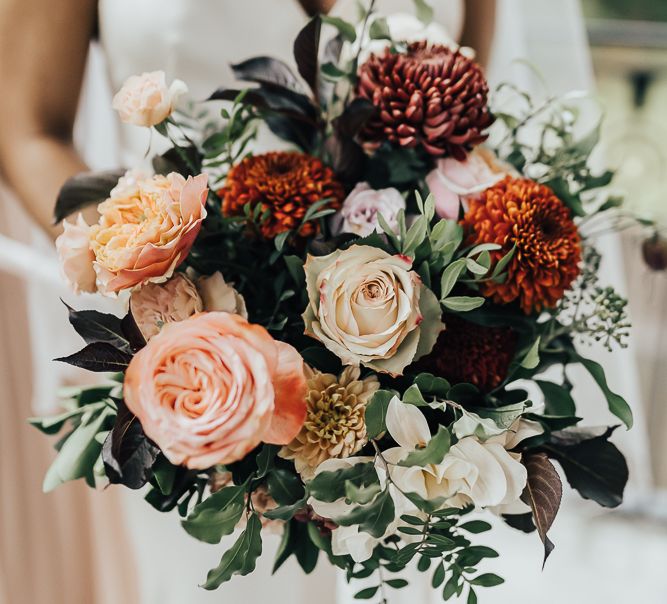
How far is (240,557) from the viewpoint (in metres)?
0.44

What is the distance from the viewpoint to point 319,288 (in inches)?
17.1

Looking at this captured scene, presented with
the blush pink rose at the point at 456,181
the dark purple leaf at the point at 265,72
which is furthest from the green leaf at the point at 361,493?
the dark purple leaf at the point at 265,72

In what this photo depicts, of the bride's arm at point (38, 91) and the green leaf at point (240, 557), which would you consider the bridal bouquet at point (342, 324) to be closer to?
the green leaf at point (240, 557)

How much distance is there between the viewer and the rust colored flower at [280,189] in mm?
497

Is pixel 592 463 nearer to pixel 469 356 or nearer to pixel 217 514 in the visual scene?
pixel 469 356

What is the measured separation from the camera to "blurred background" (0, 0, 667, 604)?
85 centimetres

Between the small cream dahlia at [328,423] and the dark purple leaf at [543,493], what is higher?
the small cream dahlia at [328,423]

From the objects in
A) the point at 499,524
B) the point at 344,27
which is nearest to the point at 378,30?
the point at 344,27

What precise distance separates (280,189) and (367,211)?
7 cm

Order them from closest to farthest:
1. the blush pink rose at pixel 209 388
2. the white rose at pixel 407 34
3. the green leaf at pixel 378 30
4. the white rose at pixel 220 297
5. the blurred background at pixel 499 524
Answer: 1. the blush pink rose at pixel 209 388
2. the white rose at pixel 220 297
3. the green leaf at pixel 378 30
4. the white rose at pixel 407 34
5. the blurred background at pixel 499 524

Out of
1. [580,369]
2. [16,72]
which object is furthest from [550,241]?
[580,369]

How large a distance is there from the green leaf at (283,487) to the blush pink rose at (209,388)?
0.29ft

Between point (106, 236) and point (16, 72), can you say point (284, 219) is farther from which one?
point (16, 72)

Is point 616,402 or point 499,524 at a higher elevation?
point 616,402
